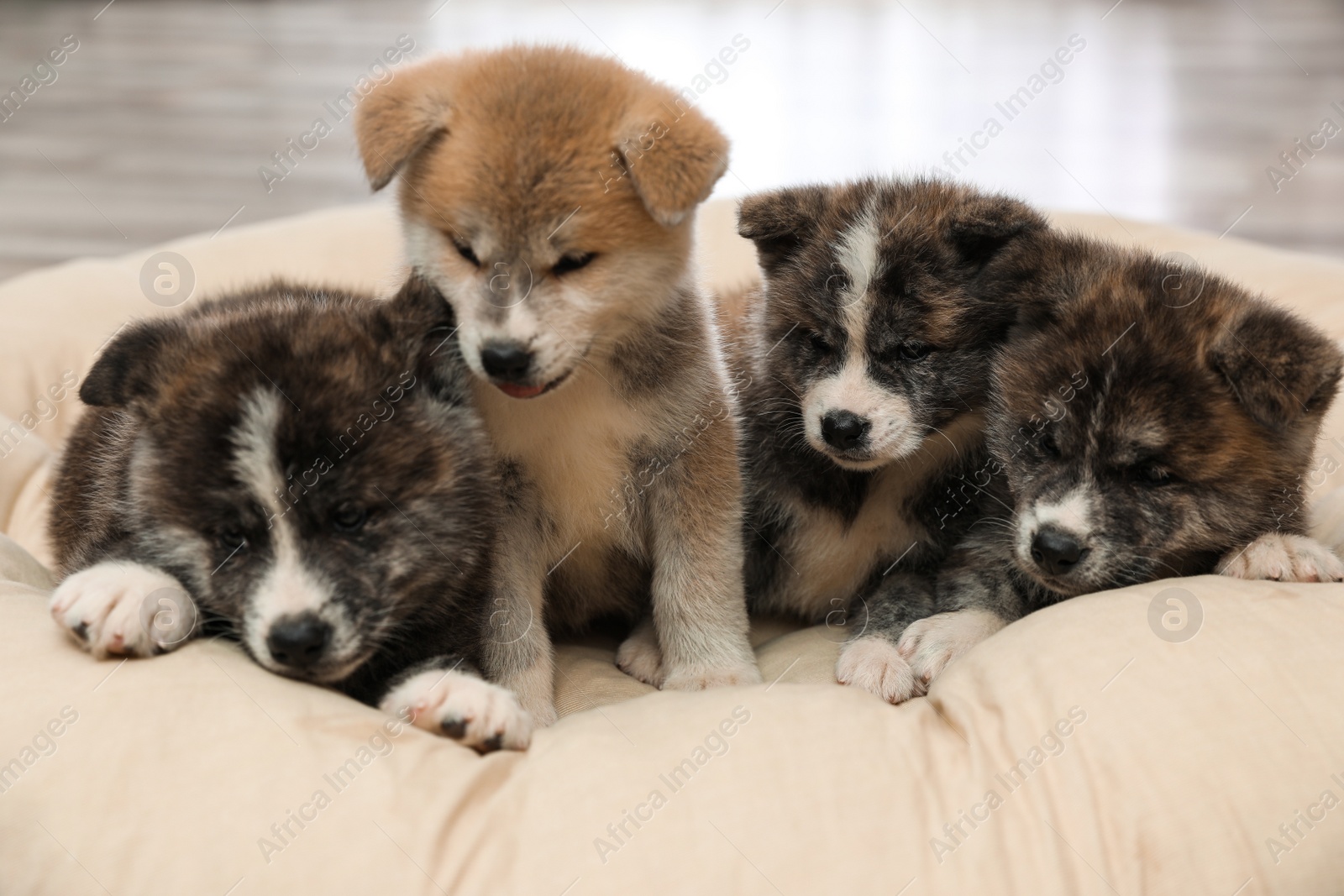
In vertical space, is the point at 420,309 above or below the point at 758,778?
above

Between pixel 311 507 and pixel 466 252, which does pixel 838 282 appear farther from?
pixel 311 507

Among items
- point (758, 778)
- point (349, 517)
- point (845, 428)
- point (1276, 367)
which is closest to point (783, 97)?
point (845, 428)

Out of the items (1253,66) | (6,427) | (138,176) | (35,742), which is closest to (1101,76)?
(1253,66)

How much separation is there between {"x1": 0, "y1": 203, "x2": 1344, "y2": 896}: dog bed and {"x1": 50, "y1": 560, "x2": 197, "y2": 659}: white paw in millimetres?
51

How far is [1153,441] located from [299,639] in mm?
1639

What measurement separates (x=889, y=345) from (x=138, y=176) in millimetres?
5584

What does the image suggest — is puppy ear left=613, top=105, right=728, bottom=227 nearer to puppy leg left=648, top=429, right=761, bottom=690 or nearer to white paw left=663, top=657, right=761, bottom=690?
puppy leg left=648, top=429, right=761, bottom=690

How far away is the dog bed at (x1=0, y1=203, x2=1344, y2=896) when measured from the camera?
1.97m

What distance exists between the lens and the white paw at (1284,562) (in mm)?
2455

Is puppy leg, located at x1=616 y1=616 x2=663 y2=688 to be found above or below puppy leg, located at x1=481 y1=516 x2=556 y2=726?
below

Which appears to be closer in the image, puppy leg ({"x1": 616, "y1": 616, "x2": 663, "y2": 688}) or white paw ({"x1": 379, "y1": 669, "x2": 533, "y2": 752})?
white paw ({"x1": 379, "y1": 669, "x2": 533, "y2": 752})

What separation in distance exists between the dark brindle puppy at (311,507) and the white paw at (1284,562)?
1.44 meters

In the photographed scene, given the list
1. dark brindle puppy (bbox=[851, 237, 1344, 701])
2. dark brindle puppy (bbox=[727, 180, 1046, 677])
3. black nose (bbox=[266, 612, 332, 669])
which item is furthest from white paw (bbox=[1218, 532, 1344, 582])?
black nose (bbox=[266, 612, 332, 669])

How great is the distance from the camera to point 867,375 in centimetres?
276
